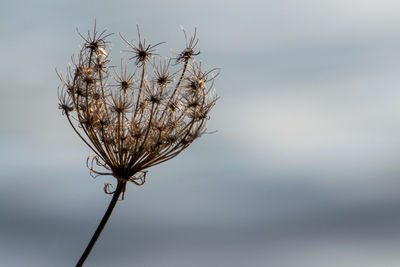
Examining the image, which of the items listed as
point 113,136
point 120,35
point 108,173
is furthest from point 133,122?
point 120,35

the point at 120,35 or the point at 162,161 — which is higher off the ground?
the point at 120,35

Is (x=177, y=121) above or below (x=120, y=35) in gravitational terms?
below

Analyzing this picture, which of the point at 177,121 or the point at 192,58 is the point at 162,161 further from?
the point at 192,58

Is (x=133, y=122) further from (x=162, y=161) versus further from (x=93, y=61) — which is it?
(x=93, y=61)

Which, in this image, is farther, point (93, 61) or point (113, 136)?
point (93, 61)

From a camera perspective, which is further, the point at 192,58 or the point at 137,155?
the point at 192,58

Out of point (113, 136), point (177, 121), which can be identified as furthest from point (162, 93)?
point (113, 136)

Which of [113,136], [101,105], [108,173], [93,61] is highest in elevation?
[93,61]

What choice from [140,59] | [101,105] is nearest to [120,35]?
[140,59]
